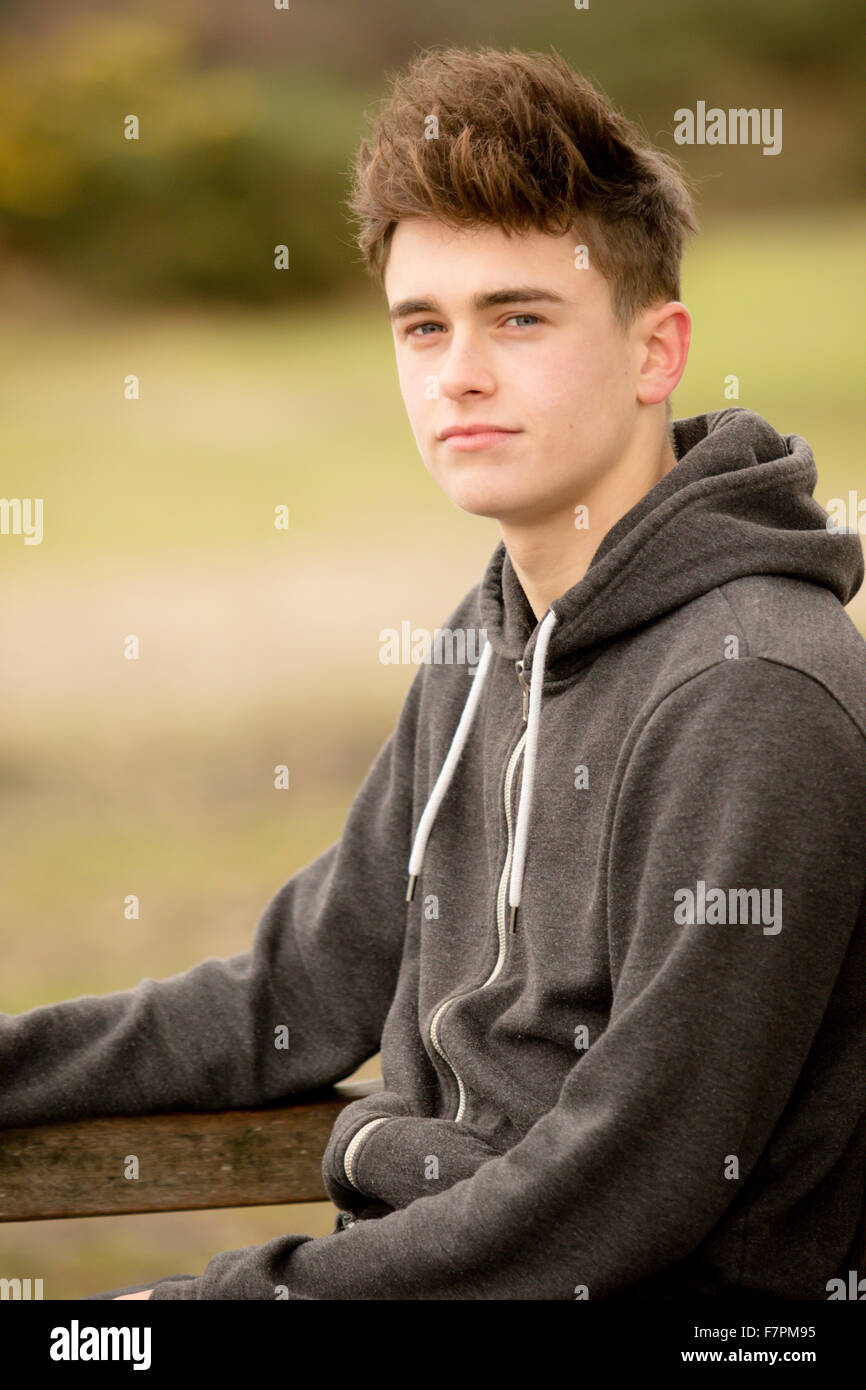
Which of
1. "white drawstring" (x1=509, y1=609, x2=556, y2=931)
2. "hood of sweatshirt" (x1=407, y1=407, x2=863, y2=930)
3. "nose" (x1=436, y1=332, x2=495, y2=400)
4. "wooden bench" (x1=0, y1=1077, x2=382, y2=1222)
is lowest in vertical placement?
"wooden bench" (x1=0, y1=1077, x2=382, y2=1222)

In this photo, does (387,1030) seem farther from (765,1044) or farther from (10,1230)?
(10,1230)

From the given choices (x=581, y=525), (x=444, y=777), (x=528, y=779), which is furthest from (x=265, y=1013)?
(x=581, y=525)

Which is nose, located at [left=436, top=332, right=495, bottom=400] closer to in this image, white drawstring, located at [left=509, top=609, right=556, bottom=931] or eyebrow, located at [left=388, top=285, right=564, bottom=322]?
eyebrow, located at [left=388, top=285, right=564, bottom=322]

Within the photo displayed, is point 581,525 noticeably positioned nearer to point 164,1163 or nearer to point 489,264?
point 489,264

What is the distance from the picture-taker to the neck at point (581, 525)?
118 cm

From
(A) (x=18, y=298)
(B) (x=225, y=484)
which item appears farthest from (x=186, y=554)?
(A) (x=18, y=298)

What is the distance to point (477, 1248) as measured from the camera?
97 centimetres

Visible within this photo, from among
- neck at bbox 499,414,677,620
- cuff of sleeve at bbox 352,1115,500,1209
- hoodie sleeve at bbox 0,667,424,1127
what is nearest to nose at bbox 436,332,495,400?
neck at bbox 499,414,677,620

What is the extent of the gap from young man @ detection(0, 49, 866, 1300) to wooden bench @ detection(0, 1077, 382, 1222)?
25 mm

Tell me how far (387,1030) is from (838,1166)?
17.0 inches

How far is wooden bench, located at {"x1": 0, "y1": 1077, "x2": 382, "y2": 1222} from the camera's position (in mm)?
1307

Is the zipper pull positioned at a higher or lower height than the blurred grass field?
lower

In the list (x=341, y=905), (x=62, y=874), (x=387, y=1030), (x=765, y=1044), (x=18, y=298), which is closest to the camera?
(x=765, y=1044)

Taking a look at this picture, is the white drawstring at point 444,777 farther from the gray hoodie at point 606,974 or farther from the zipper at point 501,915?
the zipper at point 501,915
